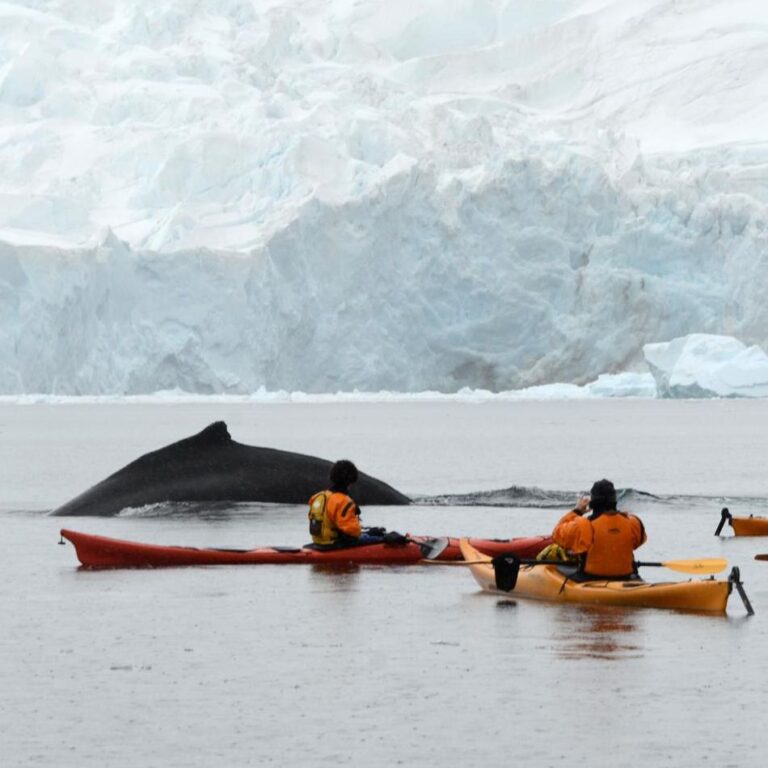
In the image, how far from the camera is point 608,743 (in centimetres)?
830

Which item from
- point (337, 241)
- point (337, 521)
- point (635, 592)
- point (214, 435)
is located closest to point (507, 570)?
point (635, 592)

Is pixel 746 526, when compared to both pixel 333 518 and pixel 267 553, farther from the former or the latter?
pixel 267 553

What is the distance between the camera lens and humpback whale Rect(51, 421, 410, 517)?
75.6ft

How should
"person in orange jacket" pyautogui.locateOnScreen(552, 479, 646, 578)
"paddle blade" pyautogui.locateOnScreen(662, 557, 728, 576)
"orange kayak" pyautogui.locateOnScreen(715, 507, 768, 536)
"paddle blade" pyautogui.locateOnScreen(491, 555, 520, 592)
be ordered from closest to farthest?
1. "person in orange jacket" pyautogui.locateOnScreen(552, 479, 646, 578)
2. "paddle blade" pyautogui.locateOnScreen(662, 557, 728, 576)
3. "paddle blade" pyautogui.locateOnScreen(491, 555, 520, 592)
4. "orange kayak" pyautogui.locateOnScreen(715, 507, 768, 536)

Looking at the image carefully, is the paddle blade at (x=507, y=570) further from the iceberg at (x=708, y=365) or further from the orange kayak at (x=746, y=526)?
the iceberg at (x=708, y=365)

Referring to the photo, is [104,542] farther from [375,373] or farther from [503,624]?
[375,373]

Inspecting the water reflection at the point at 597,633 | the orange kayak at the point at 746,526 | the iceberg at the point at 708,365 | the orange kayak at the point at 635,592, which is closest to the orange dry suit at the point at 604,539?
the orange kayak at the point at 635,592

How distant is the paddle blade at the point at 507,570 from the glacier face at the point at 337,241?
155ft

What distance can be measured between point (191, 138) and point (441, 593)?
5439cm

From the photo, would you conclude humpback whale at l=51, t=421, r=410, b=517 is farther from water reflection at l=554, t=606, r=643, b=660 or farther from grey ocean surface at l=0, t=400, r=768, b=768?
water reflection at l=554, t=606, r=643, b=660

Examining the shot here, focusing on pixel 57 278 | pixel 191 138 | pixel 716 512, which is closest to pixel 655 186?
pixel 191 138

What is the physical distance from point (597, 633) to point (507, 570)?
6.89 feet

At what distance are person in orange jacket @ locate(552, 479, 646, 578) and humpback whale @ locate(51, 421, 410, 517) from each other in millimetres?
10285

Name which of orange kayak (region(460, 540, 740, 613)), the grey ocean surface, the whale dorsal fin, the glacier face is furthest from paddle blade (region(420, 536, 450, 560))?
the glacier face
